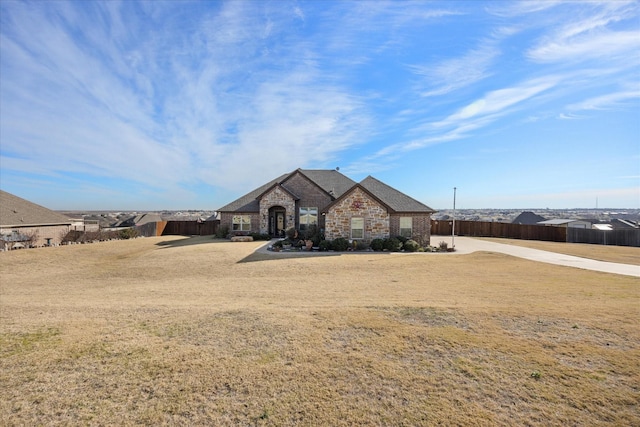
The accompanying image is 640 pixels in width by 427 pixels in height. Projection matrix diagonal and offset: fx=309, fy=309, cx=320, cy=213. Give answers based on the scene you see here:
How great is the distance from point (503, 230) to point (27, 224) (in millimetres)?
47388

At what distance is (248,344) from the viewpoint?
6160 millimetres

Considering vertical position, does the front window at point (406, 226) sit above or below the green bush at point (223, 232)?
above

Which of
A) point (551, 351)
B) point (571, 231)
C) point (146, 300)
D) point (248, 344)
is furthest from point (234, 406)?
point (571, 231)

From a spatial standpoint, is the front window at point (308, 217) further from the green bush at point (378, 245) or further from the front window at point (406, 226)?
the front window at point (406, 226)

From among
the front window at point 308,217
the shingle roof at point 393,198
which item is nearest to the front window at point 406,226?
the shingle roof at point 393,198

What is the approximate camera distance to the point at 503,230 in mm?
36438

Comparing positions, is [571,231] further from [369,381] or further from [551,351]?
[369,381]

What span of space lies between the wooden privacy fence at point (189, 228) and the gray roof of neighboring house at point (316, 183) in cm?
732

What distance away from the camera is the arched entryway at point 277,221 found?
30578mm

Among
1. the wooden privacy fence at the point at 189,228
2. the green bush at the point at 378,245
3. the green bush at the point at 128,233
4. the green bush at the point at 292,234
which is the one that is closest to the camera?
the green bush at the point at 378,245

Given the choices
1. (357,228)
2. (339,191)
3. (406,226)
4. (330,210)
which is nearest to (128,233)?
(330,210)

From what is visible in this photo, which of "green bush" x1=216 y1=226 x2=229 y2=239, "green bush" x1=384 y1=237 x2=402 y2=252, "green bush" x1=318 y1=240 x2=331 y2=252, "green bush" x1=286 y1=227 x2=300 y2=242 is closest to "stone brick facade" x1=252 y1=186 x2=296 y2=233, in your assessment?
"green bush" x1=286 y1=227 x2=300 y2=242

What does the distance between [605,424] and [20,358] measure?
9.19m

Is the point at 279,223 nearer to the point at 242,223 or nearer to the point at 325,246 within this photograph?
the point at 242,223
